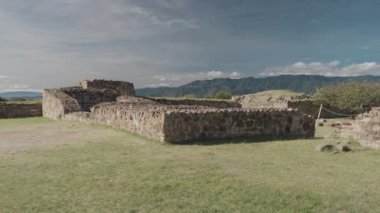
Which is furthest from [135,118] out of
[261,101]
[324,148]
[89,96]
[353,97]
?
[353,97]

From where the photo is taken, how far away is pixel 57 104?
21875mm

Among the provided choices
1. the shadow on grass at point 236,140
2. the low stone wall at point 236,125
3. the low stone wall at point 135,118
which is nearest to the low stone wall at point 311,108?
the low stone wall at point 135,118

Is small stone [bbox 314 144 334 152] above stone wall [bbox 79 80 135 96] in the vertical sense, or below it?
below

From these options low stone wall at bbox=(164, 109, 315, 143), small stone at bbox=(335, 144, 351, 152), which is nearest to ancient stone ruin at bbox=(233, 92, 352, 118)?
low stone wall at bbox=(164, 109, 315, 143)

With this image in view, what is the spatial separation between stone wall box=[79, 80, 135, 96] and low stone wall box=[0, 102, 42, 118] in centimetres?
356

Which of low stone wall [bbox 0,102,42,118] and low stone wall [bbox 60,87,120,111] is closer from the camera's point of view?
low stone wall [bbox 60,87,120,111]

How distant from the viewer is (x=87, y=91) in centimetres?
2500

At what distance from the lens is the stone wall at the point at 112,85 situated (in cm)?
2875

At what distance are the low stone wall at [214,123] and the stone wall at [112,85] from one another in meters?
15.4

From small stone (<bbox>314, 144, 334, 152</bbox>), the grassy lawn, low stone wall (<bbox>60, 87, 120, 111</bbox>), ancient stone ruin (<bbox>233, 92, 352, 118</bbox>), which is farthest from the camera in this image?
ancient stone ruin (<bbox>233, 92, 352, 118</bbox>)

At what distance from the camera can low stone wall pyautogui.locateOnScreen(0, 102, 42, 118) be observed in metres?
24.8

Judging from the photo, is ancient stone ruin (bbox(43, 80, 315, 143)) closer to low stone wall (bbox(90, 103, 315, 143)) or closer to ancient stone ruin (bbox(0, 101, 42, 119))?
low stone wall (bbox(90, 103, 315, 143))

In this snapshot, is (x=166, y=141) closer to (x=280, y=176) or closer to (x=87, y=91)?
(x=280, y=176)

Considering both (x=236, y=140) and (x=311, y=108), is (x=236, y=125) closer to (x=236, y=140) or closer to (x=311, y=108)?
(x=236, y=140)
